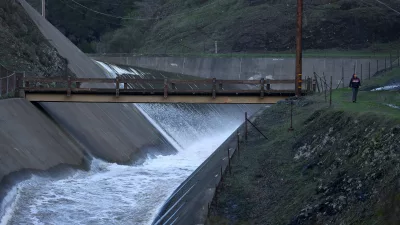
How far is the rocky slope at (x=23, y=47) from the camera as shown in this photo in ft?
140

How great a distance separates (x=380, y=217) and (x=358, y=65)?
51.7 meters

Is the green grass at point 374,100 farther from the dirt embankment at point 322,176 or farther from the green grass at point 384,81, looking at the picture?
the dirt embankment at point 322,176

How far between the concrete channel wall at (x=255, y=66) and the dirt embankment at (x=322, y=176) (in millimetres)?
37166

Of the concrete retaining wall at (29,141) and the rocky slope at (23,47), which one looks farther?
the rocky slope at (23,47)

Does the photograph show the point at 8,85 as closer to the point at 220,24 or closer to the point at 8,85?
the point at 8,85

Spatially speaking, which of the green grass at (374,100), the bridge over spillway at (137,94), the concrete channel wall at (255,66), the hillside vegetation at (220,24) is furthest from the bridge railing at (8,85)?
the hillside vegetation at (220,24)

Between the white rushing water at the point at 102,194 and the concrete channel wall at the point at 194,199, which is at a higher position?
the concrete channel wall at the point at 194,199

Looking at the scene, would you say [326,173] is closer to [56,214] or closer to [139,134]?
[56,214]

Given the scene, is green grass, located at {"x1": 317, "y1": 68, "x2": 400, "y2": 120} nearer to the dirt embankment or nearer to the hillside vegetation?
the dirt embankment

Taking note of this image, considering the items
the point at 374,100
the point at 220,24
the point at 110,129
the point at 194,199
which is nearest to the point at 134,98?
the point at 110,129

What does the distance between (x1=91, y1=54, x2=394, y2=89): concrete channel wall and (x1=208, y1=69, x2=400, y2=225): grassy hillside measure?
36838 mm

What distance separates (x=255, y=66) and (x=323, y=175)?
51910 mm

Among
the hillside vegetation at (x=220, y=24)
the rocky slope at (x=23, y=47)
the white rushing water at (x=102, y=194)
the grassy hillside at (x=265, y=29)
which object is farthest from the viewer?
the hillside vegetation at (x=220, y=24)

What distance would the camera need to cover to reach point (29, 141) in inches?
1166
